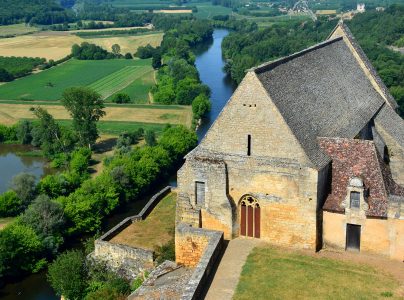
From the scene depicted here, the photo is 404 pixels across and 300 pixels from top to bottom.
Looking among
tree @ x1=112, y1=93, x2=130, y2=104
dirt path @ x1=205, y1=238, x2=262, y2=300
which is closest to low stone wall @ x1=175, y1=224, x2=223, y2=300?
dirt path @ x1=205, y1=238, x2=262, y2=300

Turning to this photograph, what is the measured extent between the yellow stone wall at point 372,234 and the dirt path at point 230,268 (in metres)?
3.99

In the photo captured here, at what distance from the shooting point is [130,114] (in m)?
95.0

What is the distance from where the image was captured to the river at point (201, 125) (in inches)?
1647

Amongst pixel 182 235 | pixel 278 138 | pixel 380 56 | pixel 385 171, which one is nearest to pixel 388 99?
pixel 385 171

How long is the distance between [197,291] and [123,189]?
32331mm

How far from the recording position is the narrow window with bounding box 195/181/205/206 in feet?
103

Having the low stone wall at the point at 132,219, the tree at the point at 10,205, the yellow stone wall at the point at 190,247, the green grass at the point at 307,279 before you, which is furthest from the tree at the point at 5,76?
the green grass at the point at 307,279

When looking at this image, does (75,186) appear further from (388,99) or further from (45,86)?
(45,86)

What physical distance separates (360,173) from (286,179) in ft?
13.3

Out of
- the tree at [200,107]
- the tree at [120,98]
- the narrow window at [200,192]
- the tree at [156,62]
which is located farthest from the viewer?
the tree at [156,62]

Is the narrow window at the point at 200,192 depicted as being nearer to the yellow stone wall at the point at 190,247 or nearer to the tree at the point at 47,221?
the yellow stone wall at the point at 190,247

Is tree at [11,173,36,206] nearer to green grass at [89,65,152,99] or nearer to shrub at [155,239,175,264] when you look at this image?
shrub at [155,239,175,264]

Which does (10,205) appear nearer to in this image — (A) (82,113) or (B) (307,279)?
(A) (82,113)

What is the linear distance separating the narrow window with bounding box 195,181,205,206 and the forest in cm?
6457
